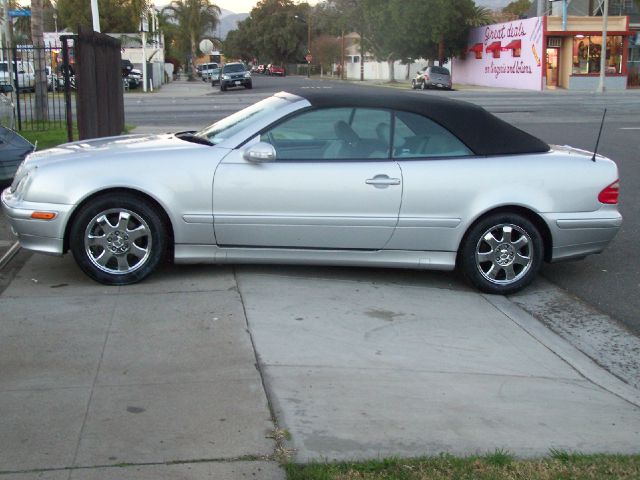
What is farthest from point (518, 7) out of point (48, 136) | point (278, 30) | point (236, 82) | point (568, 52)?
point (48, 136)

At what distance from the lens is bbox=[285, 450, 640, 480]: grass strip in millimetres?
3756

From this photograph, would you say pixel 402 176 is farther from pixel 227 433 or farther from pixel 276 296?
pixel 227 433

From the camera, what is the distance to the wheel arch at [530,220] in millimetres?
7062

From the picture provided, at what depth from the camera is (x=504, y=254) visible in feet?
23.5

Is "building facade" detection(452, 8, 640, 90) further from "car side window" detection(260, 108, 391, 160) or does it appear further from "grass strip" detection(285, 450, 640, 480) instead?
"grass strip" detection(285, 450, 640, 480)

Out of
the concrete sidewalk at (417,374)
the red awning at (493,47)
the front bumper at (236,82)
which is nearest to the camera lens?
the concrete sidewalk at (417,374)

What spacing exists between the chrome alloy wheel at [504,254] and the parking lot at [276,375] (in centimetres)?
22

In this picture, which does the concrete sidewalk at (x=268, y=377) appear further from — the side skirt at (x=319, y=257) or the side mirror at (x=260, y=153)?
the side mirror at (x=260, y=153)

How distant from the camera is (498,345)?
5.88 meters

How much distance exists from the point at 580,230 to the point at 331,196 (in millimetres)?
2083

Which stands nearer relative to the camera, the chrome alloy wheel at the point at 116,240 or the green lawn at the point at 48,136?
the chrome alloy wheel at the point at 116,240

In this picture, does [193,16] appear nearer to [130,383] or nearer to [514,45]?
[514,45]

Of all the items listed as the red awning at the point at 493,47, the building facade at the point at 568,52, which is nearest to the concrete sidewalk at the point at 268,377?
the building facade at the point at 568,52

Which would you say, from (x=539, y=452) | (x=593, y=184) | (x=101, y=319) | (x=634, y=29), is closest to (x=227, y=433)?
(x=539, y=452)
